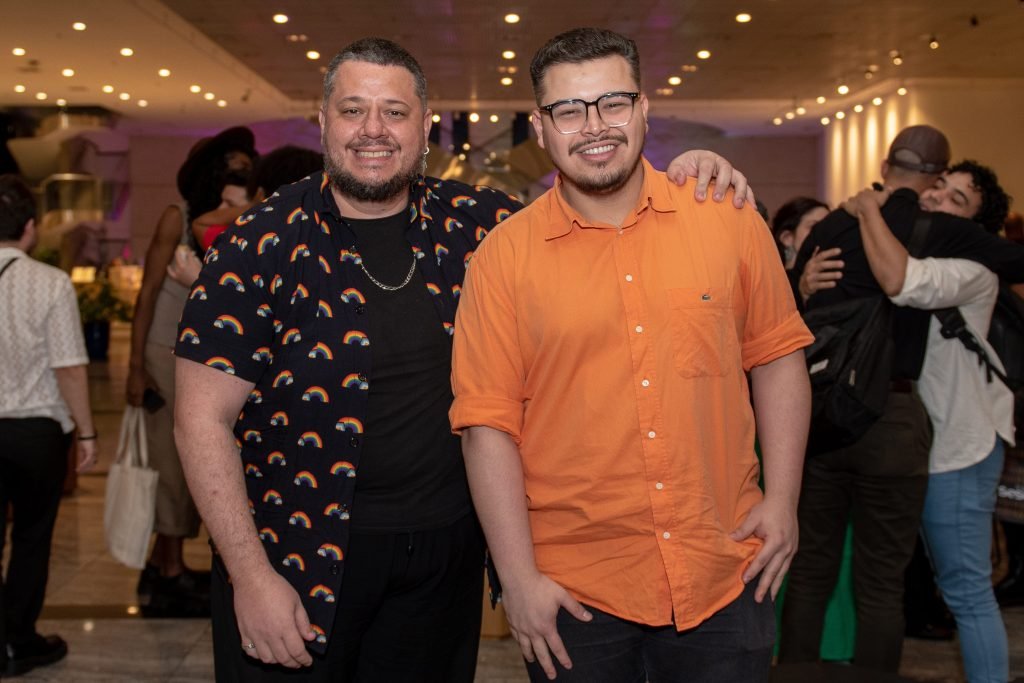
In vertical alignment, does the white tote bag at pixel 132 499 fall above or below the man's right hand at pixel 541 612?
below

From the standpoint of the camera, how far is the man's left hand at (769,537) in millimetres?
1750

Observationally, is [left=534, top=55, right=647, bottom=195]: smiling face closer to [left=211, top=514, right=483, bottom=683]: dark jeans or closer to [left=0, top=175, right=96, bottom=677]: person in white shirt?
[left=211, top=514, right=483, bottom=683]: dark jeans

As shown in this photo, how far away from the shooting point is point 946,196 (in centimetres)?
348

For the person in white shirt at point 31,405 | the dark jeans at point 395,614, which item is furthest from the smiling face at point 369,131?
the person in white shirt at point 31,405

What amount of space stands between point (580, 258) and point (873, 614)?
1809 millimetres

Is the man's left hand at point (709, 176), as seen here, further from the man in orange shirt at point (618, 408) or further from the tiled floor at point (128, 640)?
the tiled floor at point (128, 640)

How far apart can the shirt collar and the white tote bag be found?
9.40ft

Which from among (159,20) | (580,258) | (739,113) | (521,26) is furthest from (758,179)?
(580,258)

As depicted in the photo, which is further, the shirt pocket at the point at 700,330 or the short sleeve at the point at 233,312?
the short sleeve at the point at 233,312

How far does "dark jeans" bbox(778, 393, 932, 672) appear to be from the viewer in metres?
2.89

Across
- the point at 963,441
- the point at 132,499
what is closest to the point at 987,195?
the point at 963,441

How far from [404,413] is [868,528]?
5.37ft

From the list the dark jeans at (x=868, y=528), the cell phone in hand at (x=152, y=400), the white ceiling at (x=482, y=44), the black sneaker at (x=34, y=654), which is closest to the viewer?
the dark jeans at (x=868, y=528)

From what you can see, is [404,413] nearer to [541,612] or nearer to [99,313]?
[541,612]
